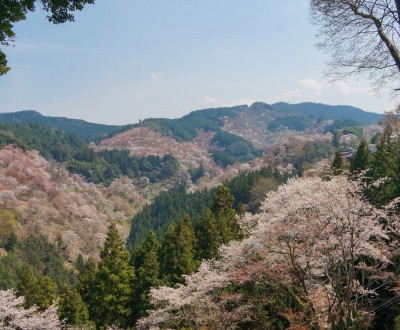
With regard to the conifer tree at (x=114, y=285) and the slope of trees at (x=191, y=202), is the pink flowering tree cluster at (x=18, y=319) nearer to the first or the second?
the conifer tree at (x=114, y=285)

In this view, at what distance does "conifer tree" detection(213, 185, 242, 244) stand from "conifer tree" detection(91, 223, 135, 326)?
7332mm

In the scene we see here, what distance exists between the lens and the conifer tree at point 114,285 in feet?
82.6

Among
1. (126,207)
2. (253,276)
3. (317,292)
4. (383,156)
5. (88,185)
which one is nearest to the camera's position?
(317,292)

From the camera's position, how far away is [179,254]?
1055 inches

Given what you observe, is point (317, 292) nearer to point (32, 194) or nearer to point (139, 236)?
point (139, 236)

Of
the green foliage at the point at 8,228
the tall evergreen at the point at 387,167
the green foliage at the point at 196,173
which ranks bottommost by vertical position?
the green foliage at the point at 8,228

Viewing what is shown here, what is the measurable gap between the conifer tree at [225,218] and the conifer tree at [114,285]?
24.1ft

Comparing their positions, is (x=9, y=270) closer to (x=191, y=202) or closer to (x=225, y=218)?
(x=225, y=218)

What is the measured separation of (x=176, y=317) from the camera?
17547 mm

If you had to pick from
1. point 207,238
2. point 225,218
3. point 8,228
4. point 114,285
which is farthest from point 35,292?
point 8,228

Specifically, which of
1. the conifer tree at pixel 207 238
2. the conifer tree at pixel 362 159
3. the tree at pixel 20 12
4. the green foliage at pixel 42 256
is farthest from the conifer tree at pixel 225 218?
the green foliage at pixel 42 256

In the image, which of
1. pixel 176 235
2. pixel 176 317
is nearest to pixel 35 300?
pixel 176 235

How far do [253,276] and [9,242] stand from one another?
55.0 meters

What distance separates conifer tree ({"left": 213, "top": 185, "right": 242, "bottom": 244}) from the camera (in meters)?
28.7
